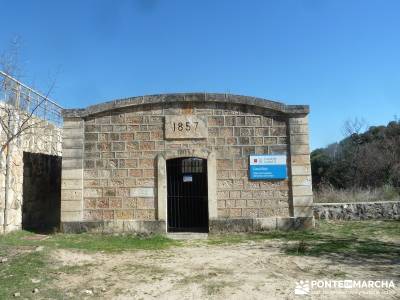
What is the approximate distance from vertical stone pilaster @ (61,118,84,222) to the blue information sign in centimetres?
451

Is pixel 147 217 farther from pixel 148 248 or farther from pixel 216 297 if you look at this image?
pixel 216 297

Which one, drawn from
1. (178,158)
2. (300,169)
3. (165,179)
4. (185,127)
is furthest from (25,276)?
(300,169)

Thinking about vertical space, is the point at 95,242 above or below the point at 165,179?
below

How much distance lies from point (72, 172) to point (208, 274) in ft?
18.4

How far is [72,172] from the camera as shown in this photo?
33.7 ft

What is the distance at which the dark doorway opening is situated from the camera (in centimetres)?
1072

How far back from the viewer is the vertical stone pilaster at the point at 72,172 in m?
10.1

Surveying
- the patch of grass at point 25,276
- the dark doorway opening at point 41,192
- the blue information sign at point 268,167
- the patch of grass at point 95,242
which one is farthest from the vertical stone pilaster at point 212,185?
the patch of grass at point 25,276

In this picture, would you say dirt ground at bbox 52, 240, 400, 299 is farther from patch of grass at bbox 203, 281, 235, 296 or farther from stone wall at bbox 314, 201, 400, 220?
stone wall at bbox 314, 201, 400, 220

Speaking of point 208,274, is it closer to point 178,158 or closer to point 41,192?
point 178,158

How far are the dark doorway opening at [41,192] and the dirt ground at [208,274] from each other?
12.4ft

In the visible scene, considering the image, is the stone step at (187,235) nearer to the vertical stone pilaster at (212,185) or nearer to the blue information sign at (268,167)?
the vertical stone pilaster at (212,185)

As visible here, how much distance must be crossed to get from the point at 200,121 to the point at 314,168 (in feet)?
67.9

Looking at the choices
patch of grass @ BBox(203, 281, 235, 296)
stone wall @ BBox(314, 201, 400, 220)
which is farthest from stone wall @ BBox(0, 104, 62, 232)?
stone wall @ BBox(314, 201, 400, 220)
